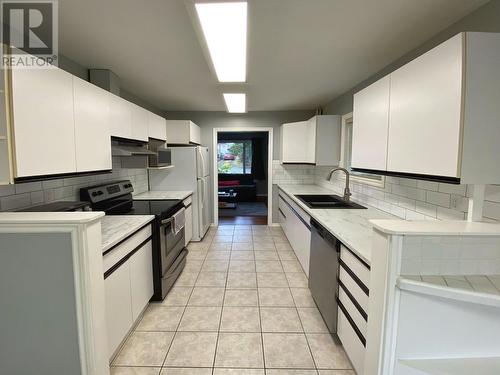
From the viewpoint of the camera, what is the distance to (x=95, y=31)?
5.99 feet

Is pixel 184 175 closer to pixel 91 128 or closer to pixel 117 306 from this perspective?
pixel 91 128

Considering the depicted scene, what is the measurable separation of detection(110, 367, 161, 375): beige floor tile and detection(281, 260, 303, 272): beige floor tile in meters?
1.90

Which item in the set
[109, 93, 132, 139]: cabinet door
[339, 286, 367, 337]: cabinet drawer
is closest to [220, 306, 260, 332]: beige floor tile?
[339, 286, 367, 337]: cabinet drawer

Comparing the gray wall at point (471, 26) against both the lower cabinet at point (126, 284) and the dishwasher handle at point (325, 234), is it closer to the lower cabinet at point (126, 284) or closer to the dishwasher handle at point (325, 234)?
the dishwasher handle at point (325, 234)

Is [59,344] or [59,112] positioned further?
[59,112]

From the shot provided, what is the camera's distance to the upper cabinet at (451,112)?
108 centimetres

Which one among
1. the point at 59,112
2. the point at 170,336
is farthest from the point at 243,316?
the point at 59,112

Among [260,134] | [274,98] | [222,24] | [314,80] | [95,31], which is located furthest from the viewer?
[260,134]

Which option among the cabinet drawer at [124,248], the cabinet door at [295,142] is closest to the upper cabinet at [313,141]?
the cabinet door at [295,142]

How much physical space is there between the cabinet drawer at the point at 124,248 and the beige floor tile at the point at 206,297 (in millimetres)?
846

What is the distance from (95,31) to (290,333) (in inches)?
111

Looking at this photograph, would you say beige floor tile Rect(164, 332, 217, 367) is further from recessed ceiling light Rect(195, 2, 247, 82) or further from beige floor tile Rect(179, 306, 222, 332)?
recessed ceiling light Rect(195, 2, 247, 82)

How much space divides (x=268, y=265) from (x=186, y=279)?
1096mm

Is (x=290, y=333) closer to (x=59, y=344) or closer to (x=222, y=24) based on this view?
(x=59, y=344)
